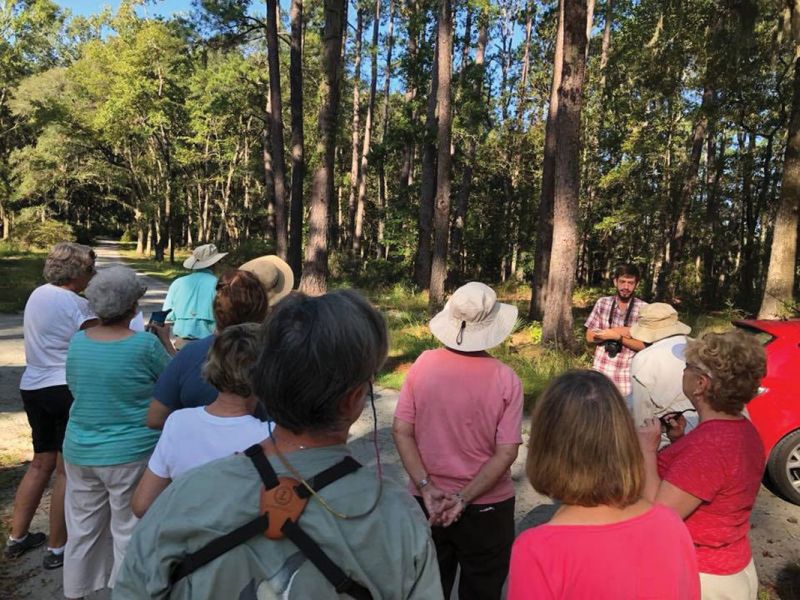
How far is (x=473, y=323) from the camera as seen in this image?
112 inches

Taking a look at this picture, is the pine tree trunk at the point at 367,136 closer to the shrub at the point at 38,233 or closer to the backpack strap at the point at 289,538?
the shrub at the point at 38,233

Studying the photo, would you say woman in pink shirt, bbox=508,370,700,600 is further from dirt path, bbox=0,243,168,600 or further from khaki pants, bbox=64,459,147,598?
dirt path, bbox=0,243,168,600

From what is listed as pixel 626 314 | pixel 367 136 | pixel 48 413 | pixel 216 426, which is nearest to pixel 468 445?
pixel 216 426

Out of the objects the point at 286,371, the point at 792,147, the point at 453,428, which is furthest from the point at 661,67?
the point at 286,371

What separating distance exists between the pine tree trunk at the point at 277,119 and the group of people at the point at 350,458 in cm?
1537

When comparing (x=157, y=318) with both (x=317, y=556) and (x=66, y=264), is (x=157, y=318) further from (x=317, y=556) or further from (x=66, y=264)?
(x=317, y=556)

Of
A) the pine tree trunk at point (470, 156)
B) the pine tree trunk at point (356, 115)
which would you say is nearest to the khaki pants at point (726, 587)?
the pine tree trunk at point (470, 156)

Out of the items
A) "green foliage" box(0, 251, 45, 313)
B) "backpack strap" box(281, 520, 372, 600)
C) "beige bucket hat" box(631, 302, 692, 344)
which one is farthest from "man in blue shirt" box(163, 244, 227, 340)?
"green foliage" box(0, 251, 45, 313)

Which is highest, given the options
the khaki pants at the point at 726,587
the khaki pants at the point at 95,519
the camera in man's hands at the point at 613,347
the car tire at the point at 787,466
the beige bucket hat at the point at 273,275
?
the beige bucket hat at the point at 273,275

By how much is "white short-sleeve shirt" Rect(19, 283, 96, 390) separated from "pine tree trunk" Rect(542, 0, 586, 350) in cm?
822

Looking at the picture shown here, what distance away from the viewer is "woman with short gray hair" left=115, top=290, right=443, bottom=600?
1.22 metres

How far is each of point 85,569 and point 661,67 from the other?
20.1m

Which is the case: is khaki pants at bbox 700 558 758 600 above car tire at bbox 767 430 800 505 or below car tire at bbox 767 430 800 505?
above

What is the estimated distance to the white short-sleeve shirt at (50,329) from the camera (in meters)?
3.84
